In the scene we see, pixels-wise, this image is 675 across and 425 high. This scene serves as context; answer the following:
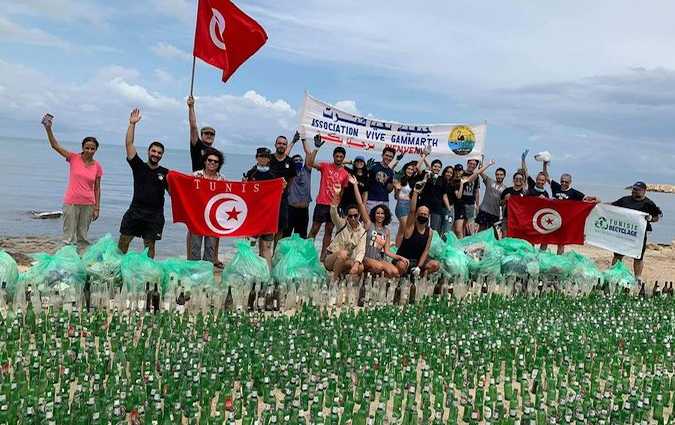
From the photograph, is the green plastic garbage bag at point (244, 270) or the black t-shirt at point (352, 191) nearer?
the green plastic garbage bag at point (244, 270)

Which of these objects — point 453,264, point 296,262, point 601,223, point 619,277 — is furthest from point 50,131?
point 601,223

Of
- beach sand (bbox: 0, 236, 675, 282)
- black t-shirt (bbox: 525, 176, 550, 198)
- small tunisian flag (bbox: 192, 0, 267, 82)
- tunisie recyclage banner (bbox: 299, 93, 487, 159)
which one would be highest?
small tunisian flag (bbox: 192, 0, 267, 82)

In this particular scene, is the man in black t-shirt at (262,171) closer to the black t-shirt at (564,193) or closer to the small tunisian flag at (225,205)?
the small tunisian flag at (225,205)

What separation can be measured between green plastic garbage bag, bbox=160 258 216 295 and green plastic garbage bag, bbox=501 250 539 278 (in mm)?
4947

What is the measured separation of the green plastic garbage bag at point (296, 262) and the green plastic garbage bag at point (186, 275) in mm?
1004

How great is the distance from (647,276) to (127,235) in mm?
11816

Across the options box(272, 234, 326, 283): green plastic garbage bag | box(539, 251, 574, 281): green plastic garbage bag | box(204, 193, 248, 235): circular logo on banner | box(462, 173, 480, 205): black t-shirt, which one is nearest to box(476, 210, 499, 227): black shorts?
box(462, 173, 480, 205): black t-shirt

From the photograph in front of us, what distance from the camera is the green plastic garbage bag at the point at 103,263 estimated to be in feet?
27.7

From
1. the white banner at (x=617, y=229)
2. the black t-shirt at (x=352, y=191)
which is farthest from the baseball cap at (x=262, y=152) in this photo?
the white banner at (x=617, y=229)

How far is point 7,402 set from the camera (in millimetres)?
5109

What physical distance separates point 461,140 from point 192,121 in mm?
7324

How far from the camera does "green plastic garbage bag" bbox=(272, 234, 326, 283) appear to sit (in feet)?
31.1

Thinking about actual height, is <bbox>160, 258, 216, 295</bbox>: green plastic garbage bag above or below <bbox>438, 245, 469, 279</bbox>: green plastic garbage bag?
below

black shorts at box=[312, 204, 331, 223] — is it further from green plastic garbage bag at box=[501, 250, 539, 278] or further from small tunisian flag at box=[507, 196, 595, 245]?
small tunisian flag at box=[507, 196, 595, 245]
